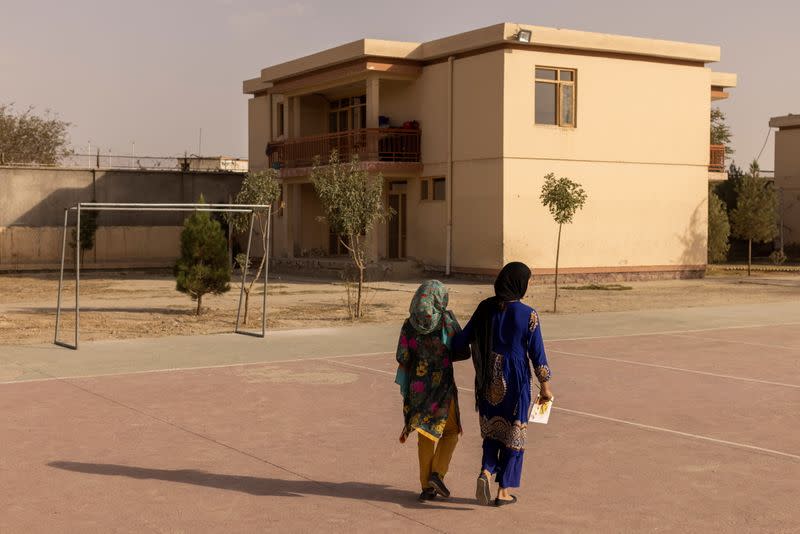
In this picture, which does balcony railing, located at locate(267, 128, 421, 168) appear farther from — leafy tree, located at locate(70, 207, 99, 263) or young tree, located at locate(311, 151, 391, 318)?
young tree, located at locate(311, 151, 391, 318)

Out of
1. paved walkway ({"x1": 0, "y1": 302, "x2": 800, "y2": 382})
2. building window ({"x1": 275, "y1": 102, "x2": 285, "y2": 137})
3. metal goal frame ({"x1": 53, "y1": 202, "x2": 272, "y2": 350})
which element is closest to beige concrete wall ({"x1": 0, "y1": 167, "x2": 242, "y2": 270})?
building window ({"x1": 275, "y1": 102, "x2": 285, "y2": 137})

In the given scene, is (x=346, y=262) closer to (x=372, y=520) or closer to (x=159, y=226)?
A: (x=159, y=226)

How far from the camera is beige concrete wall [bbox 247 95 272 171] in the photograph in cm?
3966

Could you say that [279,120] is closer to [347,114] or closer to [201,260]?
[347,114]

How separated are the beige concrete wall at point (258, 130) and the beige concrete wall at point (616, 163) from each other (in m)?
Answer: 13.0

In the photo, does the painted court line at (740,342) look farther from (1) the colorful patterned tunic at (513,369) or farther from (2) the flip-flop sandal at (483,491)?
(2) the flip-flop sandal at (483,491)

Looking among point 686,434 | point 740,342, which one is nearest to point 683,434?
point 686,434

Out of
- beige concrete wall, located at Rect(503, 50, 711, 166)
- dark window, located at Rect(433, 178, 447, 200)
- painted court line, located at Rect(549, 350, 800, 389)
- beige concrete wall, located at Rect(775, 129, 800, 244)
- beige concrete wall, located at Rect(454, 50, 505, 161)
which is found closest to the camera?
painted court line, located at Rect(549, 350, 800, 389)

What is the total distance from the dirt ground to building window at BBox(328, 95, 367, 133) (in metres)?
6.21

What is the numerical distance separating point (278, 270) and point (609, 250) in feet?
37.1

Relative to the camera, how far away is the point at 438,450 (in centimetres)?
715

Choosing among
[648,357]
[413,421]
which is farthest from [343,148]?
[413,421]

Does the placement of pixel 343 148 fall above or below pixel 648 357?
above

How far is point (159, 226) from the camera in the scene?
38.5 m
